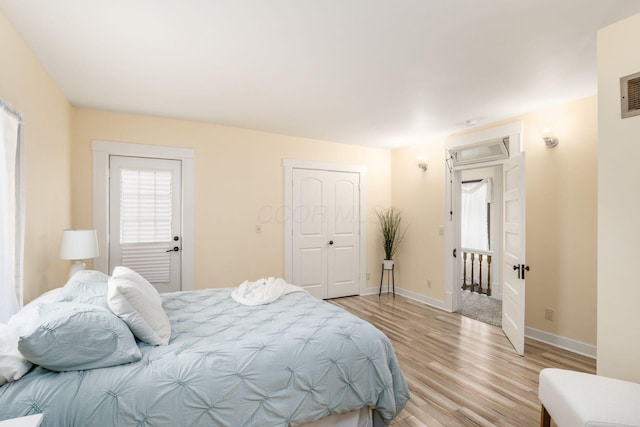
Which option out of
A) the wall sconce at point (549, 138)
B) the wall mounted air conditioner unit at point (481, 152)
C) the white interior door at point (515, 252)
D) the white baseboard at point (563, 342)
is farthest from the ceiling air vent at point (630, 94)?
the white baseboard at point (563, 342)

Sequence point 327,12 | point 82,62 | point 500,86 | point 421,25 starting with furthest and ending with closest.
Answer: point 500,86 → point 82,62 → point 421,25 → point 327,12

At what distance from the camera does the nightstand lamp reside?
2.68m

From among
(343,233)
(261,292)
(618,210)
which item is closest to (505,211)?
(618,210)

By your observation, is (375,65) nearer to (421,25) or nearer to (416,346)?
(421,25)

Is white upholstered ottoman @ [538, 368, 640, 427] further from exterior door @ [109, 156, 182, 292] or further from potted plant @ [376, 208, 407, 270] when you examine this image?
exterior door @ [109, 156, 182, 292]

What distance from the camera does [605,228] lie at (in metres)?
1.98

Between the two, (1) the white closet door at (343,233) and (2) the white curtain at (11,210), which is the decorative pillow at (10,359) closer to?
(2) the white curtain at (11,210)

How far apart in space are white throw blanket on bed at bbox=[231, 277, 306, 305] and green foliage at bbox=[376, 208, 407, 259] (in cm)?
277

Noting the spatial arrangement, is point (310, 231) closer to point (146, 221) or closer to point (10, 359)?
point (146, 221)

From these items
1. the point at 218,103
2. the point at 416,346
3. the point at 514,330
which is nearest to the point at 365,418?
the point at 416,346

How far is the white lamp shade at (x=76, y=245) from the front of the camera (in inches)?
105

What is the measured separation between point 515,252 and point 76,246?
4220 mm

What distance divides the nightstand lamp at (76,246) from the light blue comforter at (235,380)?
124 centimetres

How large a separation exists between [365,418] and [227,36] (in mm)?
2608
